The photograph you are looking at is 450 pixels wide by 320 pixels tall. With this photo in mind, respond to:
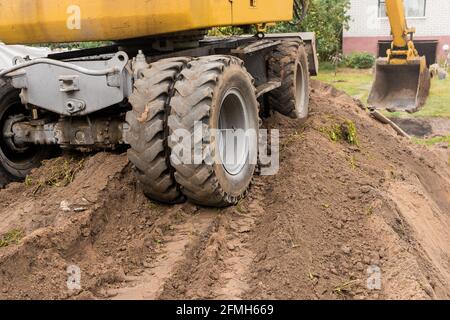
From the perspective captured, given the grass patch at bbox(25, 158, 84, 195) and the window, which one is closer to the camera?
the grass patch at bbox(25, 158, 84, 195)

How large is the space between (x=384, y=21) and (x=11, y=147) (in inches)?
725

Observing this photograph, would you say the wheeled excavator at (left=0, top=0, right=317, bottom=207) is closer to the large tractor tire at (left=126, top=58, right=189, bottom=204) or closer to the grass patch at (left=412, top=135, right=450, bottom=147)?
the large tractor tire at (left=126, top=58, right=189, bottom=204)

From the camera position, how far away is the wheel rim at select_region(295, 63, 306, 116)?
28.1ft

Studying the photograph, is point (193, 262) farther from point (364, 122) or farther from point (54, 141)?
point (364, 122)

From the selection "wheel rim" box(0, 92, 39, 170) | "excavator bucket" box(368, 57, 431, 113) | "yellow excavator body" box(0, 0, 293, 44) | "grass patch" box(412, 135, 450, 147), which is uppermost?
"yellow excavator body" box(0, 0, 293, 44)

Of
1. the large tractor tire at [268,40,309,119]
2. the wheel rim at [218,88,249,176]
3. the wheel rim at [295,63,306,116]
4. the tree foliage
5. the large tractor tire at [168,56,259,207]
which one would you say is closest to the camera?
the large tractor tire at [168,56,259,207]

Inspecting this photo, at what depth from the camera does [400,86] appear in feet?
40.4

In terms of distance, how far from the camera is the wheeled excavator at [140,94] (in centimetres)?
484

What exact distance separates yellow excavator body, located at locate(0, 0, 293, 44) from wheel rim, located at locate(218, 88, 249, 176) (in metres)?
0.81

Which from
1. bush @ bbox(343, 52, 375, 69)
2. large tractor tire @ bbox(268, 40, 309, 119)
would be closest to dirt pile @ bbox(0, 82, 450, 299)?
large tractor tire @ bbox(268, 40, 309, 119)

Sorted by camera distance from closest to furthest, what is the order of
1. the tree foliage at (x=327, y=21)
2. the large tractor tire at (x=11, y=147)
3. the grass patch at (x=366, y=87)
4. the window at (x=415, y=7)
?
the large tractor tire at (x=11, y=147) < the grass patch at (x=366, y=87) < the tree foliage at (x=327, y=21) < the window at (x=415, y=7)

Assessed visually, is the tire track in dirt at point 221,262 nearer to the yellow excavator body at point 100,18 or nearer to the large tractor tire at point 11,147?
the yellow excavator body at point 100,18

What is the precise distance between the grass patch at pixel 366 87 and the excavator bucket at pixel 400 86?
0.25 m

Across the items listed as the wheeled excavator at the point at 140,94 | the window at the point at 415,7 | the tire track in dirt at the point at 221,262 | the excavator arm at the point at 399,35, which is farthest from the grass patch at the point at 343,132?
the window at the point at 415,7
